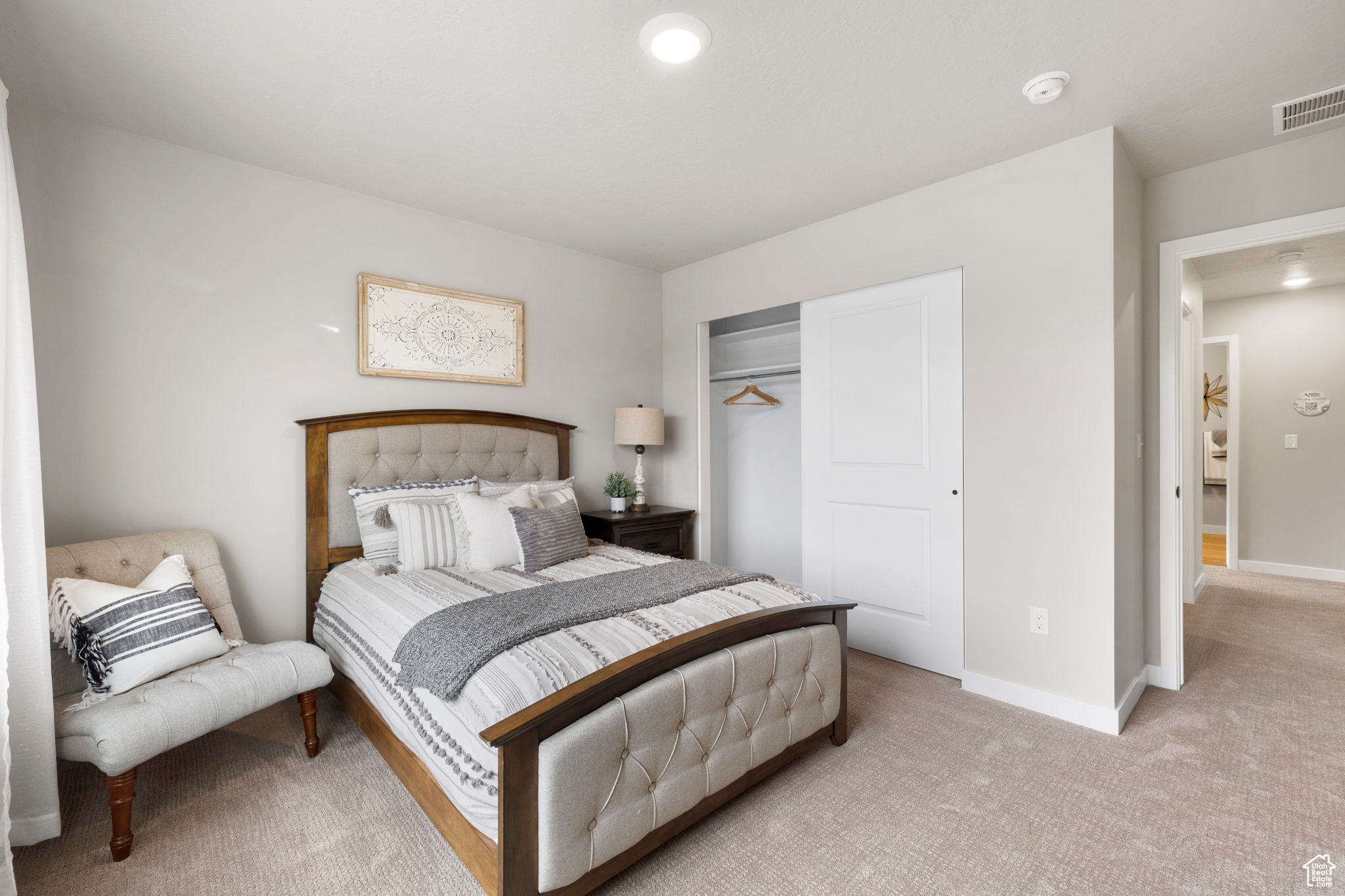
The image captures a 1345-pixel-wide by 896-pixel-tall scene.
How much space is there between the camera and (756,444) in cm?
469

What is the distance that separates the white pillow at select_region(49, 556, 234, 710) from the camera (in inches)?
76.6

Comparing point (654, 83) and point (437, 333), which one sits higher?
point (654, 83)

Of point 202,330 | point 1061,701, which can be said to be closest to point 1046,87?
point 1061,701

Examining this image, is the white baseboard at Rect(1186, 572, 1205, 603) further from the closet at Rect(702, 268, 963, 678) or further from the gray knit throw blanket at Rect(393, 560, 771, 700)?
the gray knit throw blanket at Rect(393, 560, 771, 700)

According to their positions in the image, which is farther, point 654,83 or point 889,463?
point 889,463

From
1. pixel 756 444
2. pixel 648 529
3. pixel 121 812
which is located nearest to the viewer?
pixel 121 812

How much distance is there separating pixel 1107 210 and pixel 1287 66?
62cm

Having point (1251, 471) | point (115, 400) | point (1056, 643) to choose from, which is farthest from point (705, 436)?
point (1251, 471)

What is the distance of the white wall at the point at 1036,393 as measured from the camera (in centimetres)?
251

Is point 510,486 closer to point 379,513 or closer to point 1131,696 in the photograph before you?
point 379,513

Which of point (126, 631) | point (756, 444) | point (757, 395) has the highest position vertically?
point (757, 395)

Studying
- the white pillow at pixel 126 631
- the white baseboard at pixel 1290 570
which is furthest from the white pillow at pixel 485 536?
the white baseboard at pixel 1290 570

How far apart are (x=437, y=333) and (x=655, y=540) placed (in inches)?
72.9
